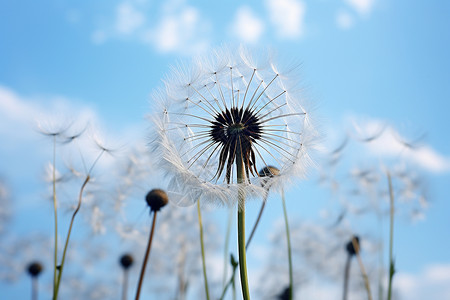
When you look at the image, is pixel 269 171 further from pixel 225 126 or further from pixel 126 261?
pixel 126 261

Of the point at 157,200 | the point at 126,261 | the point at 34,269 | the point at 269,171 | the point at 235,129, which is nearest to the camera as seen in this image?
the point at 235,129

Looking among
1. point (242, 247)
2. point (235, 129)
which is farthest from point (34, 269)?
point (242, 247)

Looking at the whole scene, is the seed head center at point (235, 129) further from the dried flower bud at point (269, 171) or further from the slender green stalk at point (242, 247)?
the slender green stalk at point (242, 247)

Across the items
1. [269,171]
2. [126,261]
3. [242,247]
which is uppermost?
[126,261]

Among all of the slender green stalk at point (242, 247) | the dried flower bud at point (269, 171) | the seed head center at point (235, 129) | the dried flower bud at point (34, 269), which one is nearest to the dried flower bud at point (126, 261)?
the dried flower bud at point (34, 269)

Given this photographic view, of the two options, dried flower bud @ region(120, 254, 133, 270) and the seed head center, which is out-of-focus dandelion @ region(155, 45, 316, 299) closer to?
the seed head center

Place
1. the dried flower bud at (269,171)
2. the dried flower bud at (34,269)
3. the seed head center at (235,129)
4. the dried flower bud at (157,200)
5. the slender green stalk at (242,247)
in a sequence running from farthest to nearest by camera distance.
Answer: the dried flower bud at (34,269)
the dried flower bud at (157,200)
the dried flower bud at (269,171)
the seed head center at (235,129)
the slender green stalk at (242,247)

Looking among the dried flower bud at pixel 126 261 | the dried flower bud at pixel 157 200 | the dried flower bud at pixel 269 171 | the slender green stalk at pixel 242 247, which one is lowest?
the slender green stalk at pixel 242 247

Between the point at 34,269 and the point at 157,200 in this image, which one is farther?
the point at 34,269
